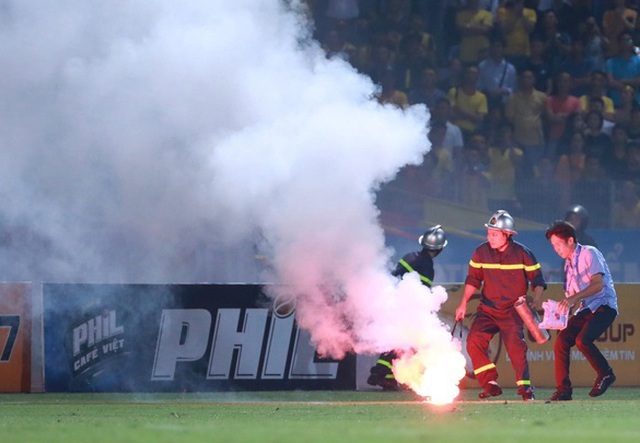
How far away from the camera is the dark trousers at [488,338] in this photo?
1355 centimetres

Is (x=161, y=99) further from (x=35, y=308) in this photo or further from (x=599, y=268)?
(x=599, y=268)

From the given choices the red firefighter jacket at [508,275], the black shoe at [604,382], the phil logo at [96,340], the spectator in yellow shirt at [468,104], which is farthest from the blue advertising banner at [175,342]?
the spectator in yellow shirt at [468,104]

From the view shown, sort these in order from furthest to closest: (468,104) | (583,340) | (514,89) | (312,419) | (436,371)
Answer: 1. (514,89)
2. (468,104)
3. (583,340)
4. (436,371)
5. (312,419)

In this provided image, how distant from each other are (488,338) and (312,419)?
3473 millimetres

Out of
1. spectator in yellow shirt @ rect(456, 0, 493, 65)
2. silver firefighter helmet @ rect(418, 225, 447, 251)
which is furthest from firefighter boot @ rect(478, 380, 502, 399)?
spectator in yellow shirt @ rect(456, 0, 493, 65)

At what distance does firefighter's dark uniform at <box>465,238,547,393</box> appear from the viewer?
13641mm

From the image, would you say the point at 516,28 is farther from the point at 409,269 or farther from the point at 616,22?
the point at 409,269

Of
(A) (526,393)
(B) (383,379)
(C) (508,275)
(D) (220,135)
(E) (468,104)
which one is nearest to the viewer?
(A) (526,393)

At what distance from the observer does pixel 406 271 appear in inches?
611

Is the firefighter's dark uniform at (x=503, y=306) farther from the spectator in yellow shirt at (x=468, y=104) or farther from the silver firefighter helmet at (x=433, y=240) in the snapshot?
the spectator in yellow shirt at (x=468, y=104)

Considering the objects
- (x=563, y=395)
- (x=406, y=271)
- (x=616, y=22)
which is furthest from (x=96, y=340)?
(x=616, y=22)

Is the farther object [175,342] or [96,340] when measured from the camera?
[175,342]

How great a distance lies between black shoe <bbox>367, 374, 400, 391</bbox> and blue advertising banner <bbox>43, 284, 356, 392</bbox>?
1.08 ft

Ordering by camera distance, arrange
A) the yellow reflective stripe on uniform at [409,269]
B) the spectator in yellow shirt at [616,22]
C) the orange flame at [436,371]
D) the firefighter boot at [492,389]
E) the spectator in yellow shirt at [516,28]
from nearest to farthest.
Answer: the orange flame at [436,371] < the firefighter boot at [492,389] < the yellow reflective stripe on uniform at [409,269] < the spectator in yellow shirt at [516,28] < the spectator in yellow shirt at [616,22]
